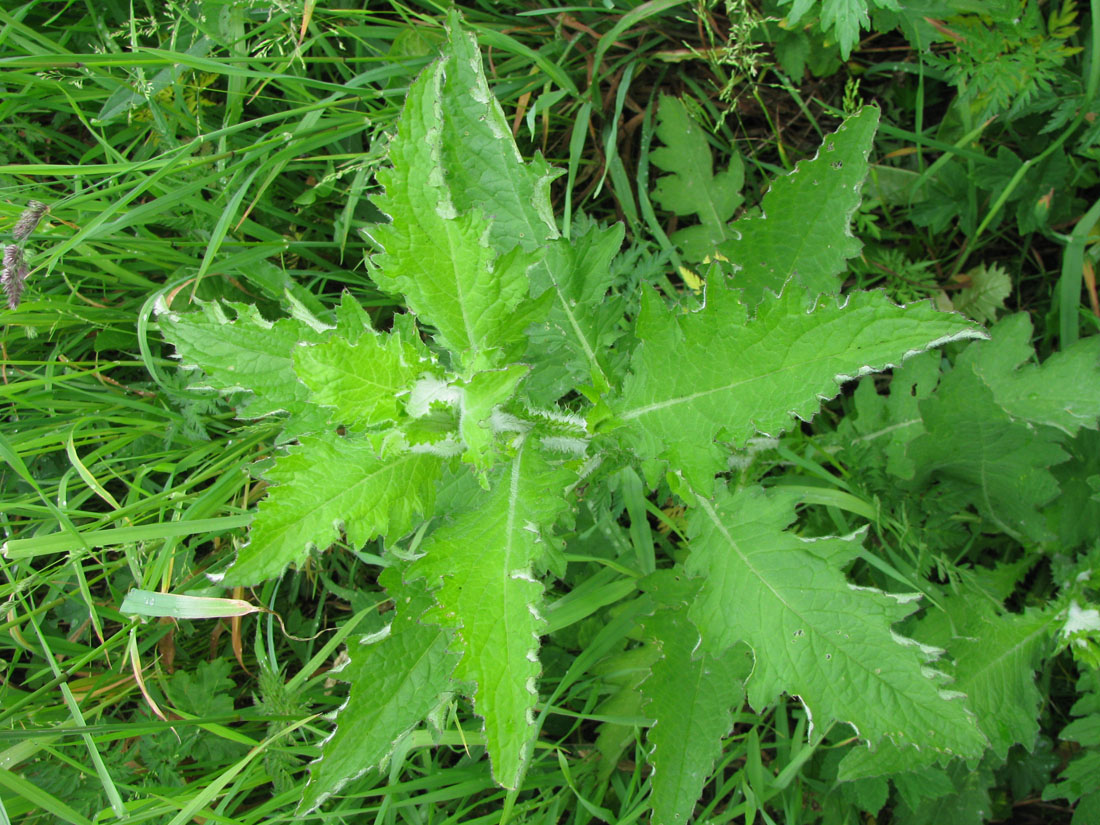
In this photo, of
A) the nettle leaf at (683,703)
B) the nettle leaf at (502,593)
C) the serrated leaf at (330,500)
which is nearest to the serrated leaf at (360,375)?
the serrated leaf at (330,500)

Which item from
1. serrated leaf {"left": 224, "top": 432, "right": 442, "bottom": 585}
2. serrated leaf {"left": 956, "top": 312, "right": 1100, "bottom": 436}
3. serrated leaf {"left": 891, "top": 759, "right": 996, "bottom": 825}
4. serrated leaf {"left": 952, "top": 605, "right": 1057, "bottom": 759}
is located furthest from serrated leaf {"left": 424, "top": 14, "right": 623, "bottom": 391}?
serrated leaf {"left": 891, "top": 759, "right": 996, "bottom": 825}

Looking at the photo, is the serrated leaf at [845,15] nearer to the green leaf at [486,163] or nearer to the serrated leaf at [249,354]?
the green leaf at [486,163]

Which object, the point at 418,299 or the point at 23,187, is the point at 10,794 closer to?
the point at 23,187

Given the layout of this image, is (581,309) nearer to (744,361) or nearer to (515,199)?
(515,199)

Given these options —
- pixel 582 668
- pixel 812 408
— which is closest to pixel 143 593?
pixel 582 668

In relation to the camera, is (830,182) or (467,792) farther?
(467,792)

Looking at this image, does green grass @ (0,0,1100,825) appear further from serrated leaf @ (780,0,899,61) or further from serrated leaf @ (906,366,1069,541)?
serrated leaf @ (780,0,899,61)
